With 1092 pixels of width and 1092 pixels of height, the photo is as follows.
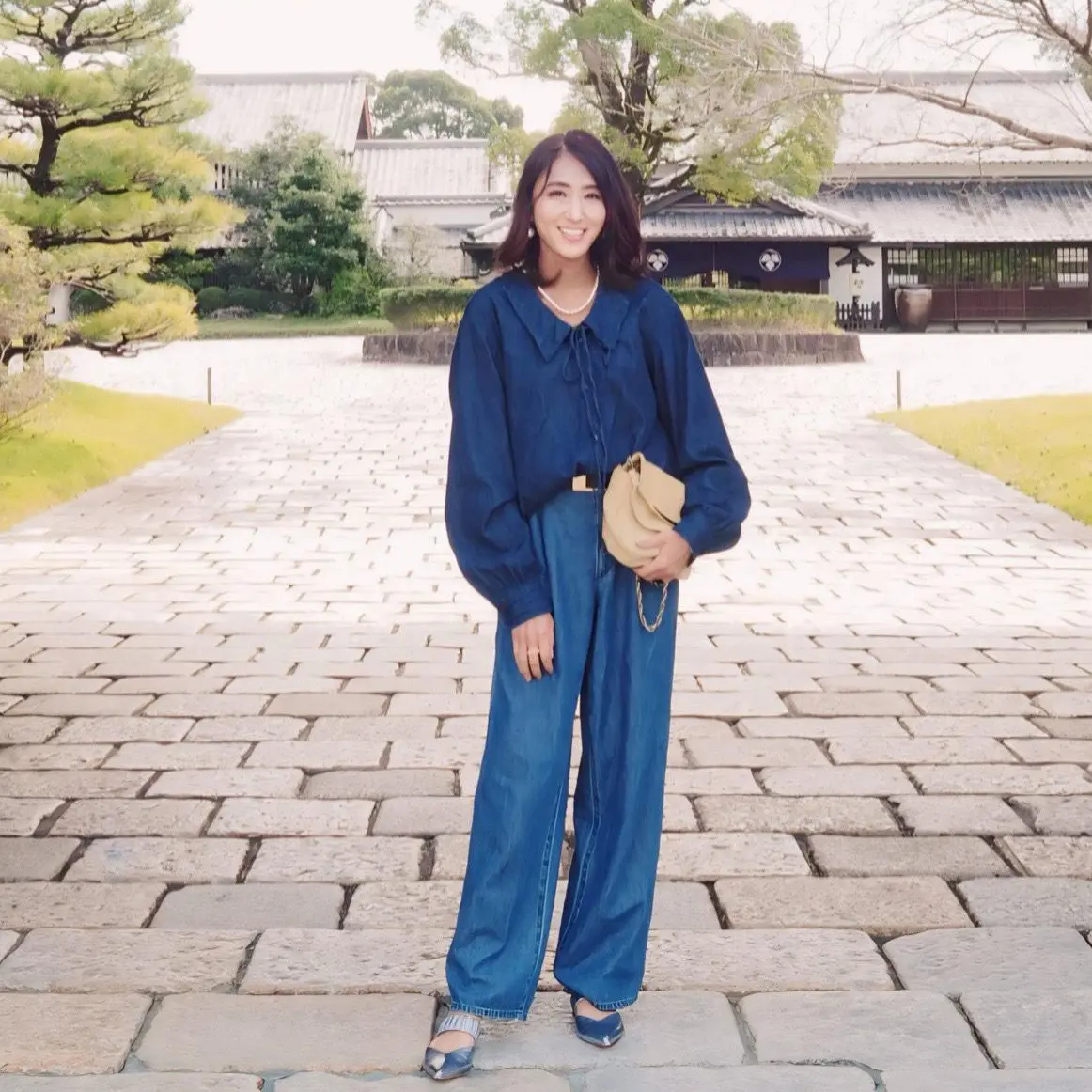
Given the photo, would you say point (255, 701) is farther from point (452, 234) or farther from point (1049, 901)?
point (452, 234)

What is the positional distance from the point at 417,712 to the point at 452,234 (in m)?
36.5

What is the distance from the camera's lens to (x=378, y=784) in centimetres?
412

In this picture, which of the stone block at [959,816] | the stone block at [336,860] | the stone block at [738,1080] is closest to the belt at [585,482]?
the stone block at [738,1080]

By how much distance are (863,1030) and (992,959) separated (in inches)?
17.7

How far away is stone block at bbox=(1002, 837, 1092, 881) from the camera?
342cm

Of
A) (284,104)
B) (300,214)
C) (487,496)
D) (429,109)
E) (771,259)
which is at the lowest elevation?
(487,496)

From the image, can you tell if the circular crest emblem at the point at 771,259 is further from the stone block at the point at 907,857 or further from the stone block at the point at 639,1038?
the stone block at the point at 639,1038

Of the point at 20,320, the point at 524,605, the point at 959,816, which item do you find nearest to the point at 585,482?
the point at 524,605

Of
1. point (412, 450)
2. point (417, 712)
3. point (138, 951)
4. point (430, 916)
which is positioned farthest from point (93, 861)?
point (412, 450)

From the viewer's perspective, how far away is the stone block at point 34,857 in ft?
11.2

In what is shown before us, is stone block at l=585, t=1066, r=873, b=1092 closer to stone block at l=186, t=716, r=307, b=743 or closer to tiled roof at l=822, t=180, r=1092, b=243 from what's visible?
stone block at l=186, t=716, r=307, b=743

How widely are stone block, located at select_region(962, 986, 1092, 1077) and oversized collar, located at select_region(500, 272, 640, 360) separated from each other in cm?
136

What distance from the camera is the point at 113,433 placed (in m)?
13.6

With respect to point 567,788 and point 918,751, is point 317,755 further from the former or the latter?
point 567,788
